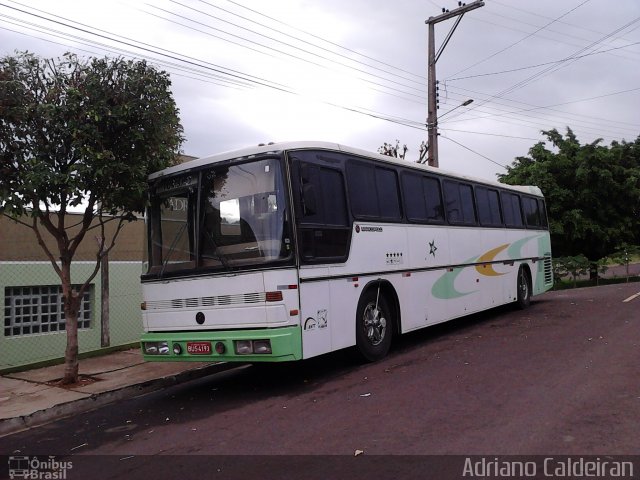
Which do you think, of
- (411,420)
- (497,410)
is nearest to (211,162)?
(411,420)

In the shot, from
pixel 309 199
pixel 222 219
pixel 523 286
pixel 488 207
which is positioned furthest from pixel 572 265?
pixel 222 219

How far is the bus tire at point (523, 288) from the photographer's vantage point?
14.3 meters

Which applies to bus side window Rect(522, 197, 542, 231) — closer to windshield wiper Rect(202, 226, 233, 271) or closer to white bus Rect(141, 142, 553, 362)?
white bus Rect(141, 142, 553, 362)

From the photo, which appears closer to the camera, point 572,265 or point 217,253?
point 217,253

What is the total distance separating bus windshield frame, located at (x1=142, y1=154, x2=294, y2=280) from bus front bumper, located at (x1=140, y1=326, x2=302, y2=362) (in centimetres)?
77

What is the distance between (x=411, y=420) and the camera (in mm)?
5570

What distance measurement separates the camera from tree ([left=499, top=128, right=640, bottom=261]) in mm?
24703

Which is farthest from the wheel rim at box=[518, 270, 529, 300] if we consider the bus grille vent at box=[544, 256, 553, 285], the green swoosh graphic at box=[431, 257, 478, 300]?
the green swoosh graphic at box=[431, 257, 478, 300]

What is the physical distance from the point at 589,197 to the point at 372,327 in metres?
19.8

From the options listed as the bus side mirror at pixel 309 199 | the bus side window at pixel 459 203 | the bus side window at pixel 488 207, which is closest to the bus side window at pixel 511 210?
the bus side window at pixel 488 207

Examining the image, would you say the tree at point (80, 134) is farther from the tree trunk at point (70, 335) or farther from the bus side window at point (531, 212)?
the bus side window at point (531, 212)

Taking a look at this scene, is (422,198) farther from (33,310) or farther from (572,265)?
(572,265)

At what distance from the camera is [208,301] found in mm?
7215

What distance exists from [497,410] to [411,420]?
0.88m
